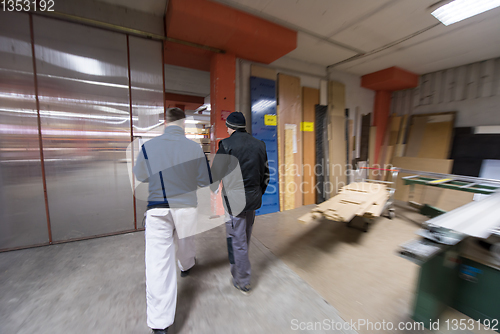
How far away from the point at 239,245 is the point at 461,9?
169 inches

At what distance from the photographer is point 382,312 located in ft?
5.29

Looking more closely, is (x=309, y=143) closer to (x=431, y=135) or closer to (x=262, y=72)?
(x=262, y=72)

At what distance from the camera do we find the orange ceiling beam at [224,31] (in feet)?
7.94

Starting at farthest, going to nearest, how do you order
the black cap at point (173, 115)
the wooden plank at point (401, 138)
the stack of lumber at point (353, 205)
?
the wooden plank at point (401, 138) < the stack of lumber at point (353, 205) < the black cap at point (173, 115)

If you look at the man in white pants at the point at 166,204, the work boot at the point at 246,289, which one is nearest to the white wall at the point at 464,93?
the work boot at the point at 246,289

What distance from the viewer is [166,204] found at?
1.36 m

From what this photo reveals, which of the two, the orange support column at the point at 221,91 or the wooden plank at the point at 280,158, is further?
the wooden plank at the point at 280,158

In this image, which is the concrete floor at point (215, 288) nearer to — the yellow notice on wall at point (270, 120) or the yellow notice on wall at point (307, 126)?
the yellow notice on wall at point (270, 120)

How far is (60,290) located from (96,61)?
107 inches

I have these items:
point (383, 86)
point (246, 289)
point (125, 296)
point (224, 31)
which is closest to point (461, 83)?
point (383, 86)

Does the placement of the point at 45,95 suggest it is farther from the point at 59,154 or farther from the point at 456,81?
the point at 456,81

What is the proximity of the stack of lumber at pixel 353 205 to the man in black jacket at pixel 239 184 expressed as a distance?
830mm

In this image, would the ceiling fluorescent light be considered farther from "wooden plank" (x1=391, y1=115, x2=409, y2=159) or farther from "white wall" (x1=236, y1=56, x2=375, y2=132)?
"wooden plank" (x1=391, y1=115, x2=409, y2=159)

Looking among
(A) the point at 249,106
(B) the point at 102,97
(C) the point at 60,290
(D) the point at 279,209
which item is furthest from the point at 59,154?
(D) the point at 279,209
